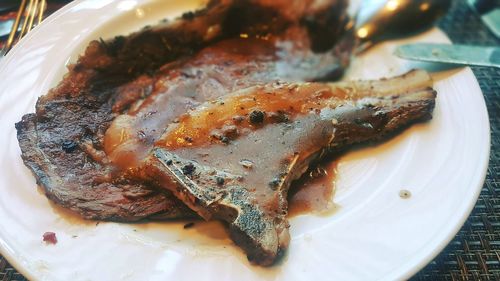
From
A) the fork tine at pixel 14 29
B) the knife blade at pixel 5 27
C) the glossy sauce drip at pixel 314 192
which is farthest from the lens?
the knife blade at pixel 5 27

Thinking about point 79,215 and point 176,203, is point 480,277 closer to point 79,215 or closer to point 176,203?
point 176,203

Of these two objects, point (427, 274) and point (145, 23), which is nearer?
point (427, 274)

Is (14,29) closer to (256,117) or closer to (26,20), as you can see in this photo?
(26,20)

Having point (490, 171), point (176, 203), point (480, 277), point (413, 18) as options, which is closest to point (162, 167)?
point (176, 203)

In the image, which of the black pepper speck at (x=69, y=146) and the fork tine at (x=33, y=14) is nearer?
the black pepper speck at (x=69, y=146)

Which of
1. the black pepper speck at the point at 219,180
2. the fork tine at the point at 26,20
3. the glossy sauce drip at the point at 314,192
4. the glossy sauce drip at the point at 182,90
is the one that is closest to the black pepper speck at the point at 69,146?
the glossy sauce drip at the point at 182,90

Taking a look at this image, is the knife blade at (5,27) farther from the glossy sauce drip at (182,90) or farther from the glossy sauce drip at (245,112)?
the glossy sauce drip at (245,112)

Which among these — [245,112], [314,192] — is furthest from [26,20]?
[314,192]

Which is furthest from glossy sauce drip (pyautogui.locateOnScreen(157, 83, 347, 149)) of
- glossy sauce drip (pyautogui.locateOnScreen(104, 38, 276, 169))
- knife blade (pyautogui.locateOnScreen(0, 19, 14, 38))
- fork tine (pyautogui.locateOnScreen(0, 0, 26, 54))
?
knife blade (pyautogui.locateOnScreen(0, 19, 14, 38))
